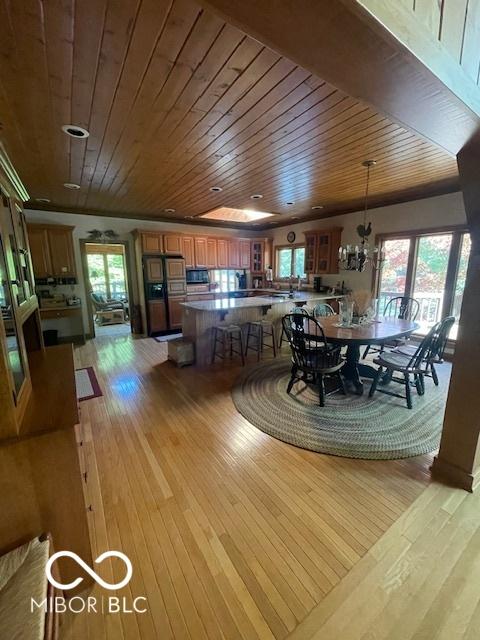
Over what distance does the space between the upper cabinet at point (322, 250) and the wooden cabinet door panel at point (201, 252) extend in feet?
8.20

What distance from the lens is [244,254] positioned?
7402 millimetres

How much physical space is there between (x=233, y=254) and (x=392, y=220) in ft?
12.4

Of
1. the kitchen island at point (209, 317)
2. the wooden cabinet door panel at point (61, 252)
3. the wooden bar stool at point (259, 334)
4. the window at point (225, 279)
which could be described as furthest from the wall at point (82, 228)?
the wooden bar stool at point (259, 334)

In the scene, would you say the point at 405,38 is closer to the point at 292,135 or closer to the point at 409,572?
the point at 292,135

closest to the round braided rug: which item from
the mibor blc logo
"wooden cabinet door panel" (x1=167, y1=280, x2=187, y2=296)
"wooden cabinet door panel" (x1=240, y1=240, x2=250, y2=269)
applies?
the mibor blc logo

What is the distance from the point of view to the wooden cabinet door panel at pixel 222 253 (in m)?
6.95

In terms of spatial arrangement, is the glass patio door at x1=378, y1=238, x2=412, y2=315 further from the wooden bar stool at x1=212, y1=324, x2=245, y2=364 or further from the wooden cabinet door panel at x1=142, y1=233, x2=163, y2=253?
the wooden cabinet door panel at x1=142, y1=233, x2=163, y2=253

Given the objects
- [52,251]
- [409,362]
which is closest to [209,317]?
[409,362]

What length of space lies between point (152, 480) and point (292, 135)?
10.2ft

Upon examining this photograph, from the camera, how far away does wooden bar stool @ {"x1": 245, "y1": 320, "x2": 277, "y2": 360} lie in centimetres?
440

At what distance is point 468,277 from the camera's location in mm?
1791

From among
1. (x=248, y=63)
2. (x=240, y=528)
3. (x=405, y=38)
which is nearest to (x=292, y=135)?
(x=248, y=63)

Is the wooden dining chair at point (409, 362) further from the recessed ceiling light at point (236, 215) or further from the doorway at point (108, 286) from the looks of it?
the doorway at point (108, 286)

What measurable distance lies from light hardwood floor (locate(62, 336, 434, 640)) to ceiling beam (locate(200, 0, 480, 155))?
2230mm
